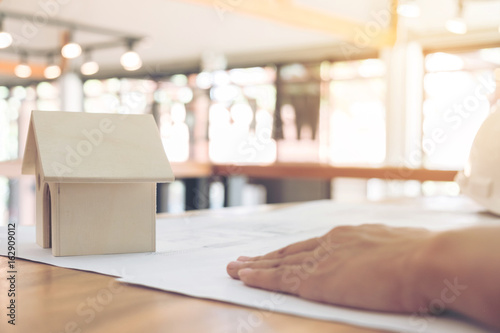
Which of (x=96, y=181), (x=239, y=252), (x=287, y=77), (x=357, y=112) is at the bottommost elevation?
(x=239, y=252)

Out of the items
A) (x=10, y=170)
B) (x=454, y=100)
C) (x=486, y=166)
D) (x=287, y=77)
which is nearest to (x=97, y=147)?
(x=486, y=166)

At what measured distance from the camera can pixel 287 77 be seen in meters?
8.80

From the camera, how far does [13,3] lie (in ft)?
23.1

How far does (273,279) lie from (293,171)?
3248 mm

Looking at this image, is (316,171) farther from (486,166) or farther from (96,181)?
(96,181)

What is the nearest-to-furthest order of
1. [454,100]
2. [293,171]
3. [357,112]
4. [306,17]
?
[293,171]
[306,17]
[454,100]
[357,112]

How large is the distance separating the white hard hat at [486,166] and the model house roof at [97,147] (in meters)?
0.81

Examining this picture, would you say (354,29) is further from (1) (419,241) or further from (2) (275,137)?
(1) (419,241)

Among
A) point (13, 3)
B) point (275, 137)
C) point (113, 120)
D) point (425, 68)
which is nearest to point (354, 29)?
point (425, 68)

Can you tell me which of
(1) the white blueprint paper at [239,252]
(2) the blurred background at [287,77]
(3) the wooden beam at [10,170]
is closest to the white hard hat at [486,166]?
(1) the white blueprint paper at [239,252]

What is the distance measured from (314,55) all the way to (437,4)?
7.11 feet

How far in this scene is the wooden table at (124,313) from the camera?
1.56ft

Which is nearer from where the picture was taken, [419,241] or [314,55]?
[419,241]

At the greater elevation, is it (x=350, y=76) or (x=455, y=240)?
(x=350, y=76)
